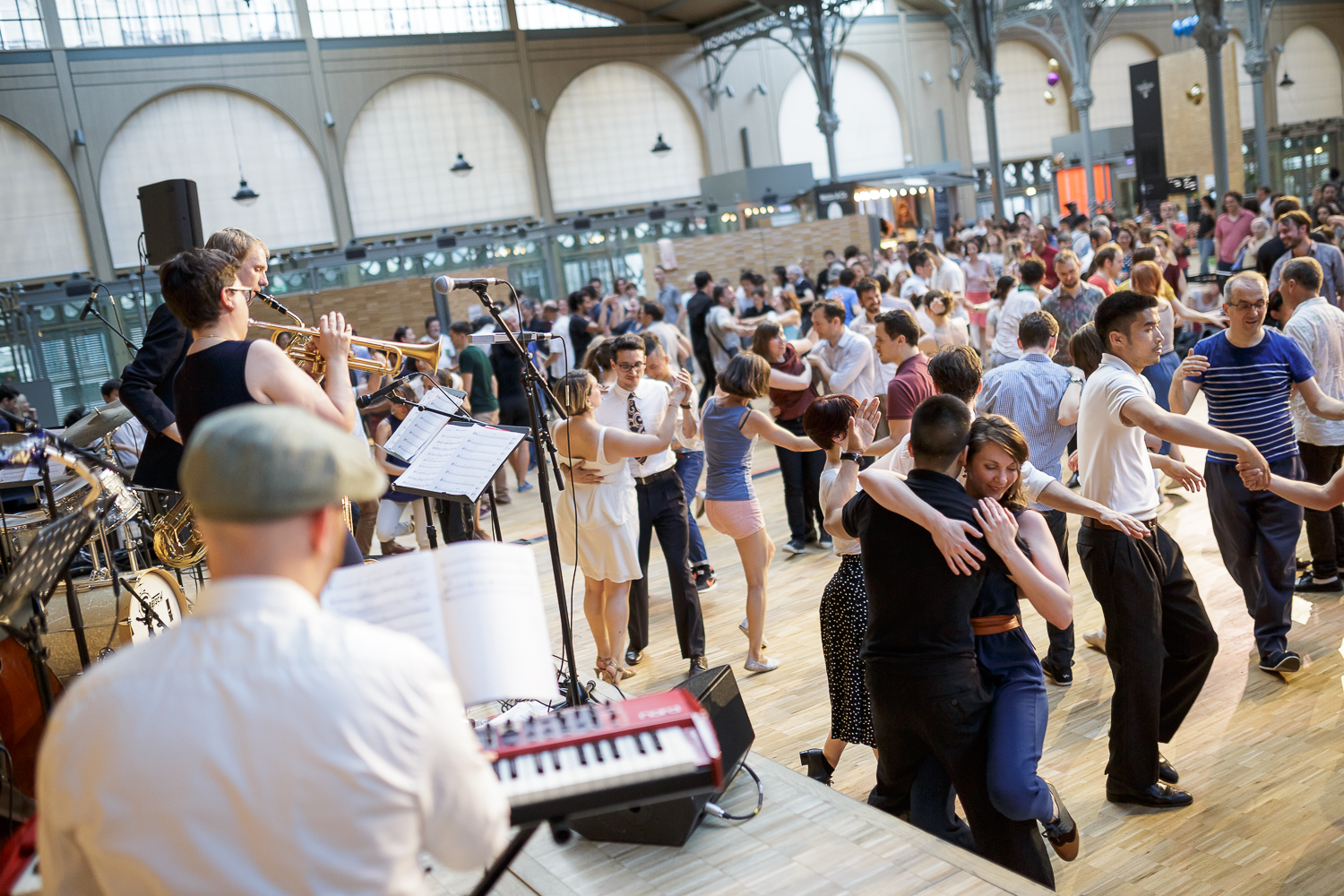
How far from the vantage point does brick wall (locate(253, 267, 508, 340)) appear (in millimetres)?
13852

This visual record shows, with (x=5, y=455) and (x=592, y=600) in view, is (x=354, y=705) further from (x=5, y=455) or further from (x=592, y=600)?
(x=592, y=600)

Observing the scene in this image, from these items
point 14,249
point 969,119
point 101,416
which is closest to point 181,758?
point 101,416

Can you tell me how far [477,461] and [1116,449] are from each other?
206 centimetres

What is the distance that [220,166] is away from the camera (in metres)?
19.4

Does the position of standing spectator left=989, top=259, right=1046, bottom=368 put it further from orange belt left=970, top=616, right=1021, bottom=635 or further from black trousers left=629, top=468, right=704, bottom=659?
orange belt left=970, top=616, right=1021, bottom=635

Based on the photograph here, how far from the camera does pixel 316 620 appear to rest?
1.15 meters

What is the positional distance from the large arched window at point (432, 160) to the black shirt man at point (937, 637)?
788 inches

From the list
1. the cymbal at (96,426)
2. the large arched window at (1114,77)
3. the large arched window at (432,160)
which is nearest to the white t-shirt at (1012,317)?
the cymbal at (96,426)

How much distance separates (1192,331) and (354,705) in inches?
438

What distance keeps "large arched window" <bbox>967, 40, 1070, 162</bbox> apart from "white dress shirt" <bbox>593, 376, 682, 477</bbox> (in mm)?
25386

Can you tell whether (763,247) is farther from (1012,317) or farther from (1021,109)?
(1021,109)

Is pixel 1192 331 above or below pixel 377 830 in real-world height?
below

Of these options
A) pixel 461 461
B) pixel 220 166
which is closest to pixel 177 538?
pixel 461 461

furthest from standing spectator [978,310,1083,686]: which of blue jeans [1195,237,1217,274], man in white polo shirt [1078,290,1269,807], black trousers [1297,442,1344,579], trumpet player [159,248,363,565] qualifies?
blue jeans [1195,237,1217,274]
